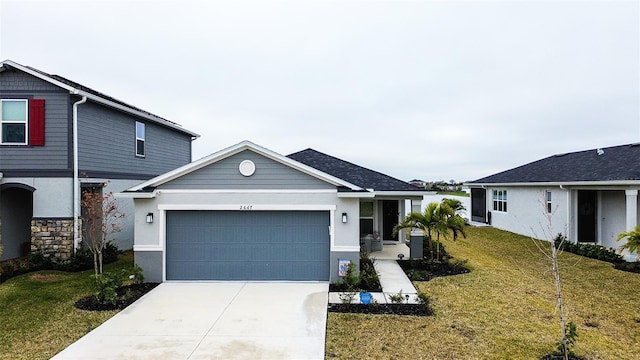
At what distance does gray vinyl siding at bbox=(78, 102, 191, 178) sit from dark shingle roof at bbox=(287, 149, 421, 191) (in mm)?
6391

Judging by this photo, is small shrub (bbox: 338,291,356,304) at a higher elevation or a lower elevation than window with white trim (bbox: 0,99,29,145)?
lower

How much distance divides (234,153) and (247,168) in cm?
54

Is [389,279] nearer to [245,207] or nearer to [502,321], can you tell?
[502,321]

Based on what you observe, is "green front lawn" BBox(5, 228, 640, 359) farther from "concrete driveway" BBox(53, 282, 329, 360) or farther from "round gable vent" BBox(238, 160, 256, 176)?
"round gable vent" BBox(238, 160, 256, 176)

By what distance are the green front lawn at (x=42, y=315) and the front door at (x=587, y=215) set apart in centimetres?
1728

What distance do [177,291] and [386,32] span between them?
11538 millimetres

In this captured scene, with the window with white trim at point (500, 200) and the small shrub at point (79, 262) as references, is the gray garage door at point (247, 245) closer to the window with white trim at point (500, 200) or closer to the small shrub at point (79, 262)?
the small shrub at point (79, 262)

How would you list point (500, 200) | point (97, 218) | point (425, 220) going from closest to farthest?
point (425, 220) < point (97, 218) < point (500, 200)

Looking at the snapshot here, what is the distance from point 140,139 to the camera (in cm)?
1513

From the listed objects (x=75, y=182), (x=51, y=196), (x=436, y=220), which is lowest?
(x=436, y=220)

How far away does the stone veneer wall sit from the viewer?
11.1 meters

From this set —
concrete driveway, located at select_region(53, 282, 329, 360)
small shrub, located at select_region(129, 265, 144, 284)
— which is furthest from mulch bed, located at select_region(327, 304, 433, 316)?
small shrub, located at select_region(129, 265, 144, 284)

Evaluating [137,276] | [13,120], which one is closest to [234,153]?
[137,276]

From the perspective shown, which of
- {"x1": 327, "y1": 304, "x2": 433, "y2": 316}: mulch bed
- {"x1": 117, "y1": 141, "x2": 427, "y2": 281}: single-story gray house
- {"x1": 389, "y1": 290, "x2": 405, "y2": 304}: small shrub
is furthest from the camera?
{"x1": 117, "y1": 141, "x2": 427, "y2": 281}: single-story gray house
